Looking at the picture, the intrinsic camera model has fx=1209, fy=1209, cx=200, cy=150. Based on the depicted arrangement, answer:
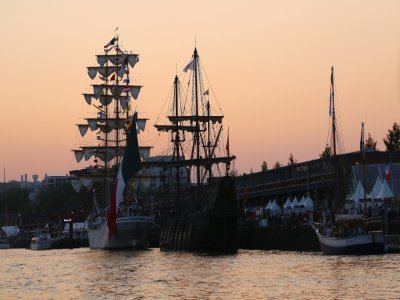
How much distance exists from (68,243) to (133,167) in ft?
300

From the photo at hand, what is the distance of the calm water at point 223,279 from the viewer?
191 ft

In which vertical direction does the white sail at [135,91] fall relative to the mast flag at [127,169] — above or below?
above

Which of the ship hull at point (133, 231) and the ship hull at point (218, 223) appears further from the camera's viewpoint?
the ship hull at point (133, 231)

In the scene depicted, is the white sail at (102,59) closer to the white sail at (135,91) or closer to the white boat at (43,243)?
the white sail at (135,91)

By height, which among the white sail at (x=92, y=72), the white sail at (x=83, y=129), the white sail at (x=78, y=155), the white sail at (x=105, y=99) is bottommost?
the white sail at (x=78, y=155)

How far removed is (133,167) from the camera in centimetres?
10394

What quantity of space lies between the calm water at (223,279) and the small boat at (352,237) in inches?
54.0

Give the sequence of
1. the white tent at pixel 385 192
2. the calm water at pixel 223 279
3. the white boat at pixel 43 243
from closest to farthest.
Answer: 1. the calm water at pixel 223 279
2. the white tent at pixel 385 192
3. the white boat at pixel 43 243

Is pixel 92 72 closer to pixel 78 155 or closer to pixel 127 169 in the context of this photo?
pixel 78 155

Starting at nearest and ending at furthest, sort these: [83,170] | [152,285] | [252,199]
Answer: [152,285]
[252,199]
[83,170]

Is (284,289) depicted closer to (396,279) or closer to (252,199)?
(396,279)

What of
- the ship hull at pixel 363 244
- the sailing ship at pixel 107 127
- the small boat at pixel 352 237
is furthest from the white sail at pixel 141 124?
the ship hull at pixel 363 244

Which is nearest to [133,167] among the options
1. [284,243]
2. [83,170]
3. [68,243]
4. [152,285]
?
[284,243]

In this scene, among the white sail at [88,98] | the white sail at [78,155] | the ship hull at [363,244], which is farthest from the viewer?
the white sail at [88,98]
